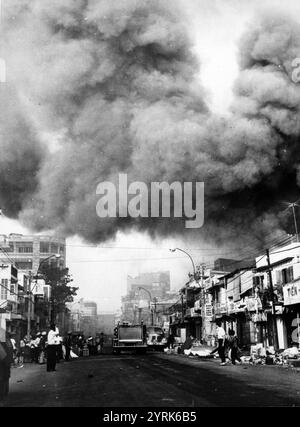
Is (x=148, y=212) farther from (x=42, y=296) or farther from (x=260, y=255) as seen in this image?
(x=42, y=296)

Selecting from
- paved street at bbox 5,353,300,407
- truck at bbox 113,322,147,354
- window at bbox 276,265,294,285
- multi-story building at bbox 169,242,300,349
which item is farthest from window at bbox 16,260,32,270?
paved street at bbox 5,353,300,407

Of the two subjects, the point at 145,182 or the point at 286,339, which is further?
the point at 286,339

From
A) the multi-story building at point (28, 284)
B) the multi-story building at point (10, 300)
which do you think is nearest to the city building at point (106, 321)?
the multi-story building at point (28, 284)

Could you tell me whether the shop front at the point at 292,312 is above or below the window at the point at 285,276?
below

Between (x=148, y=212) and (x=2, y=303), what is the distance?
3070 centimetres

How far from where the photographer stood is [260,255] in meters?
38.8

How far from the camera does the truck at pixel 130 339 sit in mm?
36000

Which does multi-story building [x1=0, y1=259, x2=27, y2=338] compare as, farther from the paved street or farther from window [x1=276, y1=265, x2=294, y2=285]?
the paved street

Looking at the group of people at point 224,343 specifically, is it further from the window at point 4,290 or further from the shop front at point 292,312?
the window at point 4,290

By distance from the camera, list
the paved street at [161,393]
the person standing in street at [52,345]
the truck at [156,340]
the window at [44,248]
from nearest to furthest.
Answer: the paved street at [161,393], the person standing in street at [52,345], the truck at [156,340], the window at [44,248]

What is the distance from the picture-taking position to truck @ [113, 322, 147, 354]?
36.0 m

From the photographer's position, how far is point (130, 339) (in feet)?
119
